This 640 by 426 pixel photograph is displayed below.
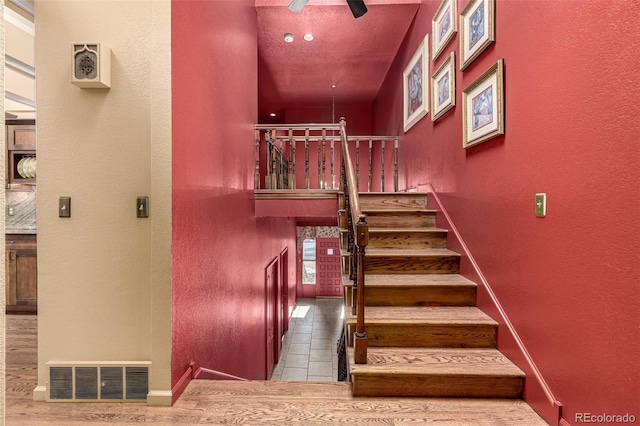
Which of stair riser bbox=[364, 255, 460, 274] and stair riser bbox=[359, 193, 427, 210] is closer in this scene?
stair riser bbox=[364, 255, 460, 274]

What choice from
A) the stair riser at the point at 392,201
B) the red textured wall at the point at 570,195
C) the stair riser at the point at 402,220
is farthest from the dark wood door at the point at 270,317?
the red textured wall at the point at 570,195

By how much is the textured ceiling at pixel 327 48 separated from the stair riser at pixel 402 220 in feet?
8.89

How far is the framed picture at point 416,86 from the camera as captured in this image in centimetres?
393

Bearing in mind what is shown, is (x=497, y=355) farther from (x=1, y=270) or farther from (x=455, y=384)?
(x=1, y=270)

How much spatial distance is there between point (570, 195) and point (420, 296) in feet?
4.53

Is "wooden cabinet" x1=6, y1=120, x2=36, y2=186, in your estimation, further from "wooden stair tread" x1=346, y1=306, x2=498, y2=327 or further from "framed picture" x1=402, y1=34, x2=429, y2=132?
"framed picture" x1=402, y1=34, x2=429, y2=132

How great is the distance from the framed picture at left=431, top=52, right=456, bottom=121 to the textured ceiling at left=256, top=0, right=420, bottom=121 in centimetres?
148

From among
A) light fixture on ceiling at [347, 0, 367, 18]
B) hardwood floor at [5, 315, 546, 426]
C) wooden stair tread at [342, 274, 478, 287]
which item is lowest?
hardwood floor at [5, 315, 546, 426]

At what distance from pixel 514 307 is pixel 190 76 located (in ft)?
8.46

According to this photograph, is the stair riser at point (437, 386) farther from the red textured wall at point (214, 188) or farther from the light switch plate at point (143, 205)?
the light switch plate at point (143, 205)

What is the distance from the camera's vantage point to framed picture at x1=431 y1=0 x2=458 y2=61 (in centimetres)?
310

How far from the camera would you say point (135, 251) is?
80.4 inches

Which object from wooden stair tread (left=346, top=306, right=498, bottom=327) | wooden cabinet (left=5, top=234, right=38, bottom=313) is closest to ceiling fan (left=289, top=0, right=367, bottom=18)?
wooden stair tread (left=346, top=306, right=498, bottom=327)

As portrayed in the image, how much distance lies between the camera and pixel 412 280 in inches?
112
